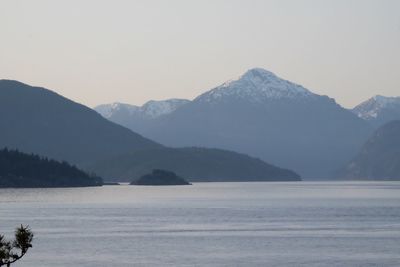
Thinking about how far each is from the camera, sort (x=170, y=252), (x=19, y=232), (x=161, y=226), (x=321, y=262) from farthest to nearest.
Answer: (x=161, y=226) → (x=170, y=252) → (x=321, y=262) → (x=19, y=232)

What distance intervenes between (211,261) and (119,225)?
68.8 m

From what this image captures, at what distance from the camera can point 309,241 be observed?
145250 mm

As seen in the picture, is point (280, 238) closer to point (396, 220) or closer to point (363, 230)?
point (363, 230)

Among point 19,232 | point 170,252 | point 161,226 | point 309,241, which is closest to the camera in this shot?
point 19,232

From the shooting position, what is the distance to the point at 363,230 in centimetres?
16650

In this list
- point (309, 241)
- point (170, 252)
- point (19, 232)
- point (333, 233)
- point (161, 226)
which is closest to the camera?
point (19, 232)

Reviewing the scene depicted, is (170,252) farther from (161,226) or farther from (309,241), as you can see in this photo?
(161,226)

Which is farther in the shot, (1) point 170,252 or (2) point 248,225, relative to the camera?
(2) point 248,225

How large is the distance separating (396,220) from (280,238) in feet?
153

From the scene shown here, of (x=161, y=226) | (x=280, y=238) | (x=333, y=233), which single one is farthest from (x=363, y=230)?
(x=161, y=226)

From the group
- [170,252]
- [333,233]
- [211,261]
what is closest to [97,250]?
[170,252]

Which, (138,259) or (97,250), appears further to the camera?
(97,250)

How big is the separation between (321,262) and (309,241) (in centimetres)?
2799

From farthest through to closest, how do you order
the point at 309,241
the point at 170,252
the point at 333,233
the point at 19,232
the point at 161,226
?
the point at 161,226 → the point at 333,233 → the point at 309,241 → the point at 170,252 → the point at 19,232
